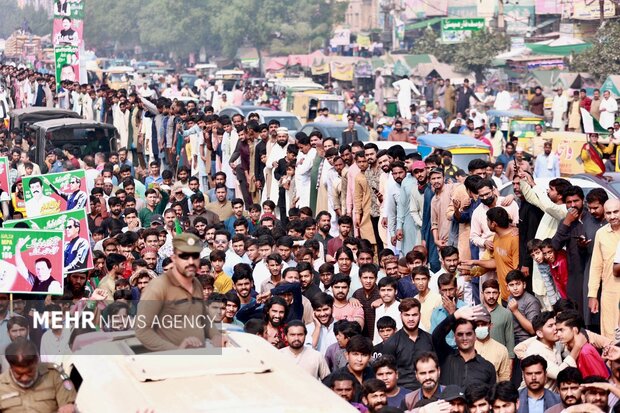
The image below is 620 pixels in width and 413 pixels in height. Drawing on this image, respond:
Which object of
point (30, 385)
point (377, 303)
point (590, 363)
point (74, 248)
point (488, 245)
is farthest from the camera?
point (74, 248)

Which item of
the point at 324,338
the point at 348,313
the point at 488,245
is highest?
the point at 488,245

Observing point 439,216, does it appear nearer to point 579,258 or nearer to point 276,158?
point 579,258

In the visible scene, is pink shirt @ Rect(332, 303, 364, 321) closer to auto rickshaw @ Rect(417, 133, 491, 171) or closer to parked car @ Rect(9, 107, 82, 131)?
auto rickshaw @ Rect(417, 133, 491, 171)

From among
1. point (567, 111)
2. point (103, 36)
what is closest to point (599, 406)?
point (567, 111)

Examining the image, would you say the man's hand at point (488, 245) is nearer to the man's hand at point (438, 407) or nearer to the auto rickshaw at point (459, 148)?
the man's hand at point (438, 407)

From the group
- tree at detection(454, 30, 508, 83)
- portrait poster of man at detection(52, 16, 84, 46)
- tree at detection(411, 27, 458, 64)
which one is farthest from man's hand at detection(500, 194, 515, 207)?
tree at detection(411, 27, 458, 64)

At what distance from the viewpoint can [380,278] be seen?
1227 centimetres

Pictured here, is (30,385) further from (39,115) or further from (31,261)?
(39,115)

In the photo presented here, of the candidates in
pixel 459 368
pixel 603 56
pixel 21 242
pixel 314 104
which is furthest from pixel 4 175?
pixel 603 56

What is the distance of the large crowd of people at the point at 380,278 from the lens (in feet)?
28.1

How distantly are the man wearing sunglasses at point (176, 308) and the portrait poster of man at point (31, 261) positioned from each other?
13.8 feet

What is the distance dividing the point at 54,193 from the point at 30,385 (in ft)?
30.7

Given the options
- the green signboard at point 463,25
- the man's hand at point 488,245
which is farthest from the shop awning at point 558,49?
the man's hand at point 488,245

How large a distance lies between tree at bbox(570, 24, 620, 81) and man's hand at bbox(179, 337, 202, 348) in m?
38.6
